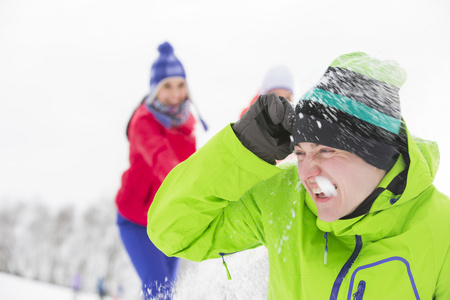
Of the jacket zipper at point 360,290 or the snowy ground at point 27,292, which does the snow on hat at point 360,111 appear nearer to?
the jacket zipper at point 360,290

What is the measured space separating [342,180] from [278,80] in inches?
106

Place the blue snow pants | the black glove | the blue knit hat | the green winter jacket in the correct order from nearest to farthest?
the green winter jacket → the black glove → the blue snow pants → the blue knit hat

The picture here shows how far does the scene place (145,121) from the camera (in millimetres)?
3674

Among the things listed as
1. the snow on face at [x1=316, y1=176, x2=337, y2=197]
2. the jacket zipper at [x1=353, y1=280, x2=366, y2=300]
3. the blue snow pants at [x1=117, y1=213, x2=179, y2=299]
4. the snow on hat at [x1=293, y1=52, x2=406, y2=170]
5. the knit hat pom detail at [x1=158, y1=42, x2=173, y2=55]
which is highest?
the snow on hat at [x1=293, y1=52, x2=406, y2=170]

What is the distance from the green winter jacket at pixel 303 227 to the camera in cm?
159

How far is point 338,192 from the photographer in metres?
1.67

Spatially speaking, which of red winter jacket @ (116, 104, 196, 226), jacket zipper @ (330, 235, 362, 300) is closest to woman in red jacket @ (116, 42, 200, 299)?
red winter jacket @ (116, 104, 196, 226)

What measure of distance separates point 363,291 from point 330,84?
0.76m

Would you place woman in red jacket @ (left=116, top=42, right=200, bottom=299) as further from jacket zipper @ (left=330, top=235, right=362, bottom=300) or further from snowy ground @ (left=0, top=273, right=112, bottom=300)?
snowy ground @ (left=0, top=273, right=112, bottom=300)

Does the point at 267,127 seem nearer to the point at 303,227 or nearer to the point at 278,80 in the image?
the point at 303,227

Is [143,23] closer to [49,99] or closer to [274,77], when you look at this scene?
[49,99]

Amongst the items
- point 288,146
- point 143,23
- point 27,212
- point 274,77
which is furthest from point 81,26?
point 288,146

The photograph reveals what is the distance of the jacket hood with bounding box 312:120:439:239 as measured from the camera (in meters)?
1.61

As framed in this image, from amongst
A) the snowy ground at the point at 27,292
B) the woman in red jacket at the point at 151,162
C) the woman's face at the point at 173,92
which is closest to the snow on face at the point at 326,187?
the woman in red jacket at the point at 151,162
